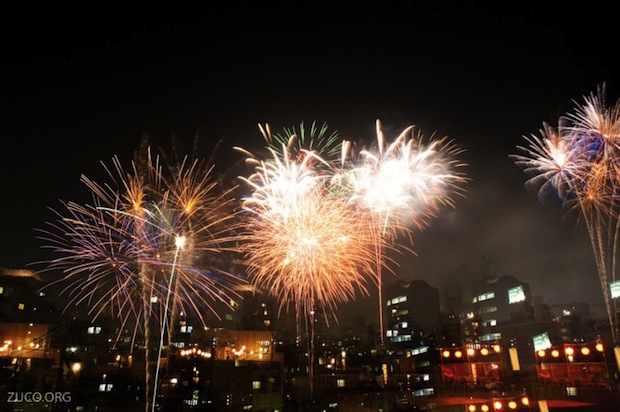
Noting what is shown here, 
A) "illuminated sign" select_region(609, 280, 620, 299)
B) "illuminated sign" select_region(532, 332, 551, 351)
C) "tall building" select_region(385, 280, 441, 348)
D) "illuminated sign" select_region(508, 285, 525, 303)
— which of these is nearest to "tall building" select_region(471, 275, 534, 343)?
"tall building" select_region(385, 280, 441, 348)

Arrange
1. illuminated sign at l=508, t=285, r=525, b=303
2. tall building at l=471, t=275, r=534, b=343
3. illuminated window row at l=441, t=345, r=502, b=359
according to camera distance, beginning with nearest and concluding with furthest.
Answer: illuminated window row at l=441, t=345, r=502, b=359
illuminated sign at l=508, t=285, r=525, b=303
tall building at l=471, t=275, r=534, b=343

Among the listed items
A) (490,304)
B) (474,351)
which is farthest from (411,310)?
(474,351)

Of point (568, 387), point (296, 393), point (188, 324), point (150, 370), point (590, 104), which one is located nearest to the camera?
point (590, 104)

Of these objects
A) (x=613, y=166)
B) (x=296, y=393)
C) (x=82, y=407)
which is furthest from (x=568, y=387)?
(x=82, y=407)

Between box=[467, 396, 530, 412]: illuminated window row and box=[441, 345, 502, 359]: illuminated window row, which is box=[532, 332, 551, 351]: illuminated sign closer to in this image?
box=[441, 345, 502, 359]: illuminated window row

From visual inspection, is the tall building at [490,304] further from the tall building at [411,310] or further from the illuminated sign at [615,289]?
the illuminated sign at [615,289]

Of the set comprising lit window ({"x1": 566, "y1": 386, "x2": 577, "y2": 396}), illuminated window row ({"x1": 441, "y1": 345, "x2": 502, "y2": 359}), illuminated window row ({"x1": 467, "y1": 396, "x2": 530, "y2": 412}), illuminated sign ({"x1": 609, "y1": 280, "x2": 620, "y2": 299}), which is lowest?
illuminated window row ({"x1": 467, "y1": 396, "x2": 530, "y2": 412})

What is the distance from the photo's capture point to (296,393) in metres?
32.5

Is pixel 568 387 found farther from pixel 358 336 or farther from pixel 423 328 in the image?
pixel 358 336

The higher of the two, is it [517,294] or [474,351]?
[517,294]

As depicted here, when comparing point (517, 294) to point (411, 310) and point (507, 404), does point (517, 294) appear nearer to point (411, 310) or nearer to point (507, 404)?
point (507, 404)

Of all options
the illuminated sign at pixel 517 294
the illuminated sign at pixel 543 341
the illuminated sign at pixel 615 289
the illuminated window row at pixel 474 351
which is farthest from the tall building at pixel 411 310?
the illuminated window row at pixel 474 351

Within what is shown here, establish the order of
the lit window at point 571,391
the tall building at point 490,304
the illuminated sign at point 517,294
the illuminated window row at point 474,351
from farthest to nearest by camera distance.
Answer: the tall building at point 490,304 < the illuminated sign at point 517,294 < the illuminated window row at point 474,351 < the lit window at point 571,391

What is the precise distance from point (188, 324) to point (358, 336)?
37936 mm
